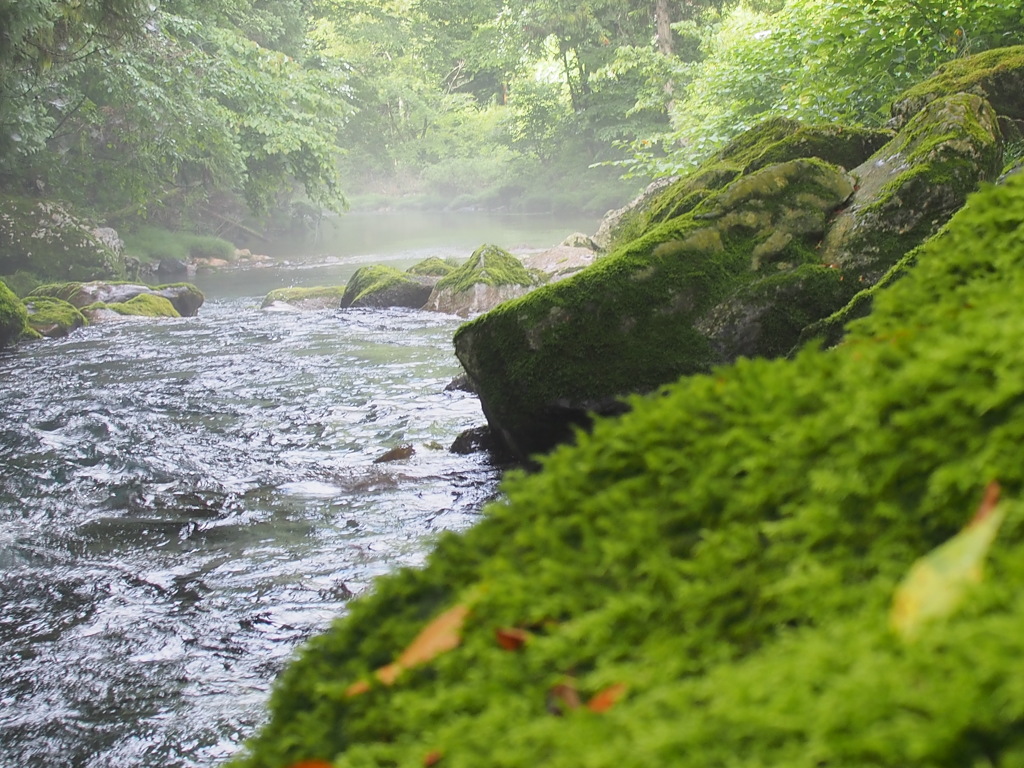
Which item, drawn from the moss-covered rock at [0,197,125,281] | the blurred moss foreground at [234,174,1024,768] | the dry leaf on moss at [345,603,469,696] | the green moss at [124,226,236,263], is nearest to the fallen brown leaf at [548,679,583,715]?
the blurred moss foreground at [234,174,1024,768]

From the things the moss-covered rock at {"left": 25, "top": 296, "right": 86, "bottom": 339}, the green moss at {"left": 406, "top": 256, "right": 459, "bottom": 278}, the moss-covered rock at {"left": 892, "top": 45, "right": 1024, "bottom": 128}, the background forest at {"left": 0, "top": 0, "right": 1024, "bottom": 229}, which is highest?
the background forest at {"left": 0, "top": 0, "right": 1024, "bottom": 229}

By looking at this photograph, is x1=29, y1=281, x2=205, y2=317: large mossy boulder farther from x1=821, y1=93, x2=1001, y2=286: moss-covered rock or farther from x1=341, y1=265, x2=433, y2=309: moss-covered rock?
x1=821, y1=93, x2=1001, y2=286: moss-covered rock

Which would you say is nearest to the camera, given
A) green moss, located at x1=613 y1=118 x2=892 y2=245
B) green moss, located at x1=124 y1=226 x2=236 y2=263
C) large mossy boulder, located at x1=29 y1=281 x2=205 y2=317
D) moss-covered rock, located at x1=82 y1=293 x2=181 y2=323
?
green moss, located at x1=613 y1=118 x2=892 y2=245

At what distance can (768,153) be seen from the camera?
24.0ft

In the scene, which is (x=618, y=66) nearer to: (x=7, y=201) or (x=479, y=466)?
(x=7, y=201)

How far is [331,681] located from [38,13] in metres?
13.6

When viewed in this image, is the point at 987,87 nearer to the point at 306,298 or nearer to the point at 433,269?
the point at 433,269

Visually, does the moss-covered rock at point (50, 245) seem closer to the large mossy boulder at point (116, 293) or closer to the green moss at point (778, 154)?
the large mossy boulder at point (116, 293)

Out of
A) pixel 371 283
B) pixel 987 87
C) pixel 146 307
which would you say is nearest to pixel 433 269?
pixel 371 283

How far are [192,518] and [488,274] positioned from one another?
10.1 meters

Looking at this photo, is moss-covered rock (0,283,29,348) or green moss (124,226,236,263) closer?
moss-covered rock (0,283,29,348)

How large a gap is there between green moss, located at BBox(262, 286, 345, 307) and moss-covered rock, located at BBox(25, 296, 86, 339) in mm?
4020

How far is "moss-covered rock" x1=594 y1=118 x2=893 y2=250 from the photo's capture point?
7297 millimetres

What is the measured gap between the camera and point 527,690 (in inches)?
41.2
